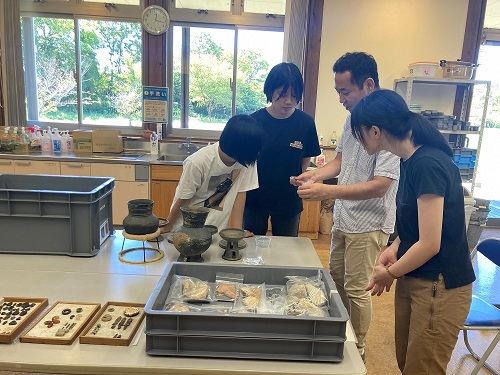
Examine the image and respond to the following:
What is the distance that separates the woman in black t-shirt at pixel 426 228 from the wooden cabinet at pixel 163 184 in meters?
2.51

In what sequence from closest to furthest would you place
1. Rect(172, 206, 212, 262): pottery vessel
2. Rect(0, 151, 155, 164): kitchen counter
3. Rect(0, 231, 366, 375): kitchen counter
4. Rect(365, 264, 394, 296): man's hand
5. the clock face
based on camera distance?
Rect(0, 231, 366, 375): kitchen counter, Rect(365, 264, 394, 296): man's hand, Rect(172, 206, 212, 262): pottery vessel, Rect(0, 151, 155, 164): kitchen counter, the clock face

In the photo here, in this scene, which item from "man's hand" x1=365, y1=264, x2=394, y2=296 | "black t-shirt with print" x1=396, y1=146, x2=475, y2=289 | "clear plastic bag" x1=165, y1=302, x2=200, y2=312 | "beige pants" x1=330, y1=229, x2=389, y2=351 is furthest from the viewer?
"beige pants" x1=330, y1=229, x2=389, y2=351

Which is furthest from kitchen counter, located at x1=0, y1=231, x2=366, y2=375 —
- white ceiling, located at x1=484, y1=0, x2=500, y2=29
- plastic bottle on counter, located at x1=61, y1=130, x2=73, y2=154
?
white ceiling, located at x1=484, y1=0, x2=500, y2=29

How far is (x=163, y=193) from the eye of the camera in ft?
12.2

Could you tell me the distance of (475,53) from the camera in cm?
421

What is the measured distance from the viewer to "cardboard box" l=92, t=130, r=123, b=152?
3906 millimetres

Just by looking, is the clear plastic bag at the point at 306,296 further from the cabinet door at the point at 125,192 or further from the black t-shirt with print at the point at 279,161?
the cabinet door at the point at 125,192

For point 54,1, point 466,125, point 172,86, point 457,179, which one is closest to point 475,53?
point 466,125

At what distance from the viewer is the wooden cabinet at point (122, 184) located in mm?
3631

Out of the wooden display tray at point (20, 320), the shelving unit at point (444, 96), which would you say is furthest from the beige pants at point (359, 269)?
the shelving unit at point (444, 96)

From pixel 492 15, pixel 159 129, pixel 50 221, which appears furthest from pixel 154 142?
pixel 492 15

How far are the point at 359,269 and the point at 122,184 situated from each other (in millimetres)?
2557

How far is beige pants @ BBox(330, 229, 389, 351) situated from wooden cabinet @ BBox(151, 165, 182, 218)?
211 centimetres

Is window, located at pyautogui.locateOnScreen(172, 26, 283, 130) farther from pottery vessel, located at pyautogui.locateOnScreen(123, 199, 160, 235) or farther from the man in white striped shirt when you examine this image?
pottery vessel, located at pyautogui.locateOnScreen(123, 199, 160, 235)
